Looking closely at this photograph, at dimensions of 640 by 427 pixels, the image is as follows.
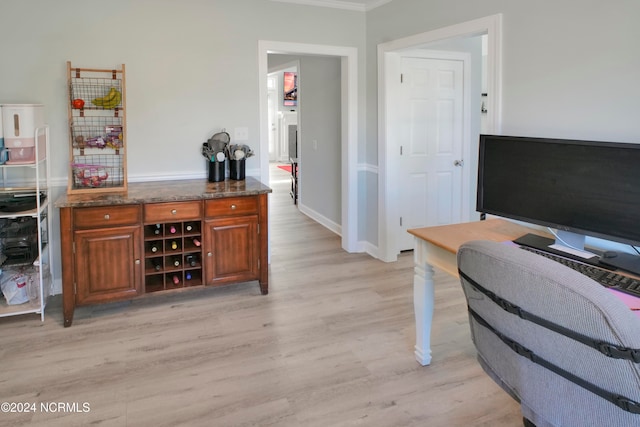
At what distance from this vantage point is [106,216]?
3221mm

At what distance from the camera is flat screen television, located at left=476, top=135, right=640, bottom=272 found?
6.27 ft

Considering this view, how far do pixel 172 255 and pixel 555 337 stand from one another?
2957mm

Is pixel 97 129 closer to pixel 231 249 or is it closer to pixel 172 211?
pixel 172 211

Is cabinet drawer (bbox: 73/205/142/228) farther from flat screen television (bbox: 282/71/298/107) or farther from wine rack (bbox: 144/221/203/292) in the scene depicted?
flat screen television (bbox: 282/71/298/107)

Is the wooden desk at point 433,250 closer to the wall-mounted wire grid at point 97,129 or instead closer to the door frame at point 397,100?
the door frame at point 397,100

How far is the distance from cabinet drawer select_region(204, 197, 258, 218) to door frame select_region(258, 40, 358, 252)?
0.74 metres

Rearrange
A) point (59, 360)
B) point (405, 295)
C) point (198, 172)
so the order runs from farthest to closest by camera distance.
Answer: point (198, 172) → point (405, 295) → point (59, 360)

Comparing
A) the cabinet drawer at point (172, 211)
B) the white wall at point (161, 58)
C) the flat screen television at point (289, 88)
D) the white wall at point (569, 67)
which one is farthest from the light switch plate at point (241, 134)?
the flat screen television at point (289, 88)

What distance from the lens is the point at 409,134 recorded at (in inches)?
184

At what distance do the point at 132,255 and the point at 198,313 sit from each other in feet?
2.02

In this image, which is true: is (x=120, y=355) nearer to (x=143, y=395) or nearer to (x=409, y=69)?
(x=143, y=395)

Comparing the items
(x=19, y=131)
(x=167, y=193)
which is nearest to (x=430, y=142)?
(x=167, y=193)

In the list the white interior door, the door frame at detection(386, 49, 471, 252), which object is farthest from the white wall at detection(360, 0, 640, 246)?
the white interior door

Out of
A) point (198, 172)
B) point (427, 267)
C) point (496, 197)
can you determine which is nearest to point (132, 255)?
point (198, 172)
